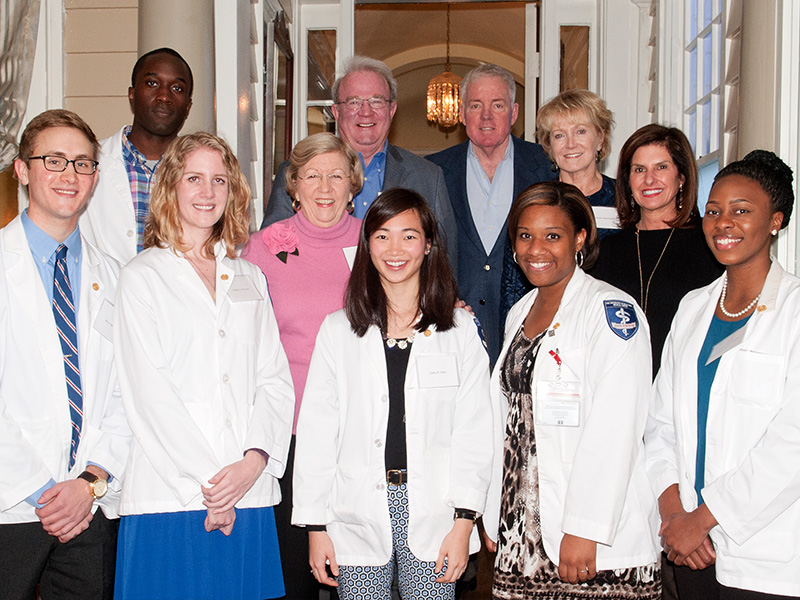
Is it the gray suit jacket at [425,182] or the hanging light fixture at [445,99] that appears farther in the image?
the hanging light fixture at [445,99]

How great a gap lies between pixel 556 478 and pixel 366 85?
6.97ft

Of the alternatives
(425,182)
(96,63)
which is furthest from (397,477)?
(96,63)

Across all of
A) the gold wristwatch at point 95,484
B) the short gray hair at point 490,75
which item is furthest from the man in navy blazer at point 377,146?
the gold wristwatch at point 95,484

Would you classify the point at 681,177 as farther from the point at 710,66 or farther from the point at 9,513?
the point at 9,513

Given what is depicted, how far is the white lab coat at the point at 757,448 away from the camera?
1.75 metres

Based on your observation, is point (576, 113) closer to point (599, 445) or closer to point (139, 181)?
point (599, 445)

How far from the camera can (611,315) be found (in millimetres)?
1995

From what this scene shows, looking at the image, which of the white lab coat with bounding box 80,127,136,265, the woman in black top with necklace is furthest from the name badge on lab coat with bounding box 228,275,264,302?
the woman in black top with necklace

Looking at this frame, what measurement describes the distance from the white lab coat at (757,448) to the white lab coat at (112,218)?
81.1 inches

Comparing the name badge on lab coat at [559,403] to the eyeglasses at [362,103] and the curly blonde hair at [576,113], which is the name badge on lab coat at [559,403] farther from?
the eyeglasses at [362,103]

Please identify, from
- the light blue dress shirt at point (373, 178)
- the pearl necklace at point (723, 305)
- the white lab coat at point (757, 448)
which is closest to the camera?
the white lab coat at point (757, 448)

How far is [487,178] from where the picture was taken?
3.49 meters

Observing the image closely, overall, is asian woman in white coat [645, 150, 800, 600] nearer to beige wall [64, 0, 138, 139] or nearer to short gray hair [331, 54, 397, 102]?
short gray hair [331, 54, 397, 102]

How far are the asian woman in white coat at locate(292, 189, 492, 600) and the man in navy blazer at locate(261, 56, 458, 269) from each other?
95 cm
